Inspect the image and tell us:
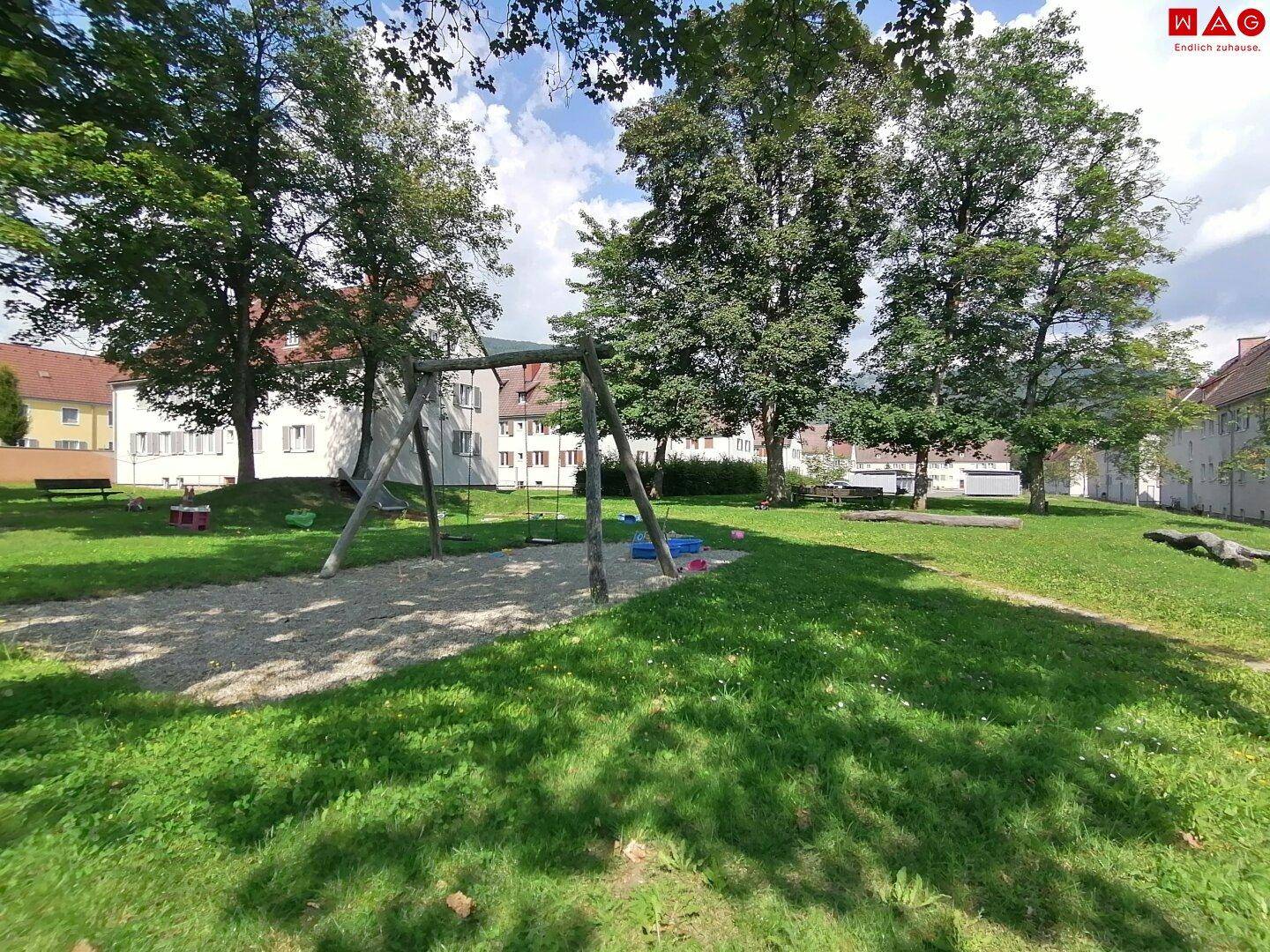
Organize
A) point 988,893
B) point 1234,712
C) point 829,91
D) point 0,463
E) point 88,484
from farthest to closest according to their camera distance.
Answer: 1. point 0,463
2. point 829,91
3. point 88,484
4. point 1234,712
5. point 988,893

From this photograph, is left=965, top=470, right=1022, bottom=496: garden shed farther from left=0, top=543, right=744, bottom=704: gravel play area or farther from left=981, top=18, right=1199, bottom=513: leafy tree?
left=0, top=543, right=744, bottom=704: gravel play area

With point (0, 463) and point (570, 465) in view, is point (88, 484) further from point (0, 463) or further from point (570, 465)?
point (570, 465)

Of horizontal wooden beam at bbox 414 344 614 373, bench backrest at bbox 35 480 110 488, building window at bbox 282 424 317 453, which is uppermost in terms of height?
building window at bbox 282 424 317 453

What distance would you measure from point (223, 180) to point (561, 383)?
19.9 metres

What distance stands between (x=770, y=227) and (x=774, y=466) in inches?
418

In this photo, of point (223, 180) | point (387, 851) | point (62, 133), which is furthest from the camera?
point (223, 180)

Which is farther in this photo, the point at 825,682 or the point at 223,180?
the point at 223,180

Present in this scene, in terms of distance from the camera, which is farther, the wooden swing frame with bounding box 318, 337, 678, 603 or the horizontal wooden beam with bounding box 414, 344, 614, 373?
the horizontal wooden beam with bounding box 414, 344, 614, 373

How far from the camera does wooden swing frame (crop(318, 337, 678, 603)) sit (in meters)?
7.27

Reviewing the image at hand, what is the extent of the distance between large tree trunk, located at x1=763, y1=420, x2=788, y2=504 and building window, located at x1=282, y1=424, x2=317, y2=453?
2325cm

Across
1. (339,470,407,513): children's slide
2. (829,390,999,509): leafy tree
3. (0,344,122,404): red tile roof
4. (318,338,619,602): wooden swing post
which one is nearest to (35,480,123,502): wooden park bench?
(339,470,407,513): children's slide

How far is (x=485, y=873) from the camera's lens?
2.45m

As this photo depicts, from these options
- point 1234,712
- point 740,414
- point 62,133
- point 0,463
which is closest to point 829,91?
point 740,414

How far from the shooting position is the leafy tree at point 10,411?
1467 inches
